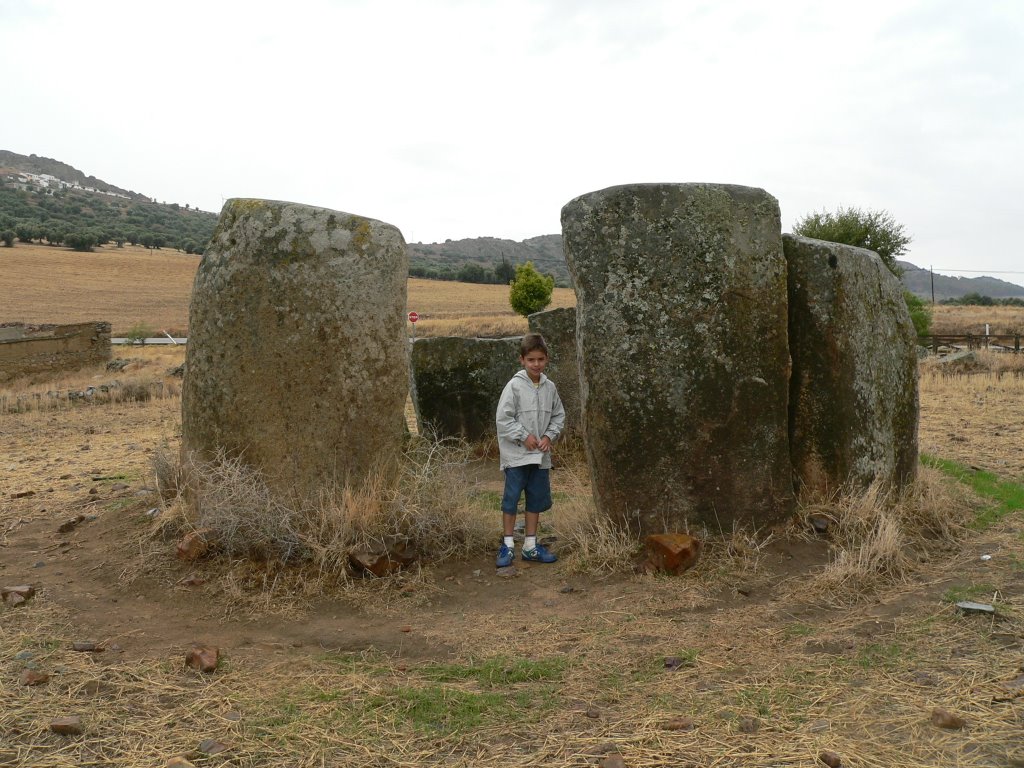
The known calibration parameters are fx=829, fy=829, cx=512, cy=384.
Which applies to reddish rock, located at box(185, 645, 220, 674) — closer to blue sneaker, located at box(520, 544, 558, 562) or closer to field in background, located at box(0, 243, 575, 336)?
blue sneaker, located at box(520, 544, 558, 562)

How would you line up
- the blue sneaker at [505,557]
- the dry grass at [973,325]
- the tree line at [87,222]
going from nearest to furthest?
1. the blue sneaker at [505,557]
2. the dry grass at [973,325]
3. the tree line at [87,222]

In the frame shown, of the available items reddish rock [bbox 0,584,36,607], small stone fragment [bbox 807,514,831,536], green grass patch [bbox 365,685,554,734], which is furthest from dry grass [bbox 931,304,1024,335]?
reddish rock [bbox 0,584,36,607]

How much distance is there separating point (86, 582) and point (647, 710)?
11.8ft

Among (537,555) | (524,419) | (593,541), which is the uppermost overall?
(524,419)

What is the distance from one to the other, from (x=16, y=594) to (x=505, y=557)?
2.83 m

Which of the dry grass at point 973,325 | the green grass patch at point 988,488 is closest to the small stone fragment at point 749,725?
the green grass patch at point 988,488

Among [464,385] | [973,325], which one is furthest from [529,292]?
[464,385]

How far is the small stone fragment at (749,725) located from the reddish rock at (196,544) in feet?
11.2

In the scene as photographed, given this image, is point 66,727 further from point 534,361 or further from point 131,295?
point 131,295

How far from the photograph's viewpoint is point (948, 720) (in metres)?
3.00

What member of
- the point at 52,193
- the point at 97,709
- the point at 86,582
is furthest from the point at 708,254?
the point at 52,193

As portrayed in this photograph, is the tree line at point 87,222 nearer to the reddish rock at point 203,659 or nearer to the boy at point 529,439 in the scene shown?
the boy at point 529,439

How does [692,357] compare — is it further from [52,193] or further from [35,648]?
[52,193]

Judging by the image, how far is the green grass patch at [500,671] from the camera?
367 centimetres
